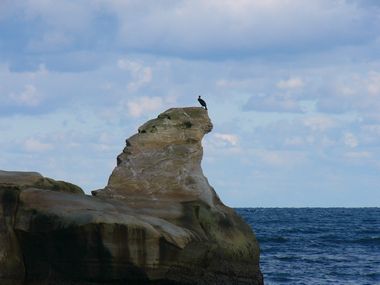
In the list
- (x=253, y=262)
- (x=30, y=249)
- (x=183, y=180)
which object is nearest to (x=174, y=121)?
(x=183, y=180)

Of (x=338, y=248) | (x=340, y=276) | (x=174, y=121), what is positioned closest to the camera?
(x=174, y=121)

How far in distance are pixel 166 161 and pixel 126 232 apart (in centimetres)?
591

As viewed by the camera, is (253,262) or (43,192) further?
(253,262)

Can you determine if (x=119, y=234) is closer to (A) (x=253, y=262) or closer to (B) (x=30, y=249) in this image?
(B) (x=30, y=249)

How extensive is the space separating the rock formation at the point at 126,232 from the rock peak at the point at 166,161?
4 centimetres

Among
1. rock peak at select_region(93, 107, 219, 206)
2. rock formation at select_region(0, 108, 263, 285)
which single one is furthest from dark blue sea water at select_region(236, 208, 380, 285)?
rock formation at select_region(0, 108, 263, 285)

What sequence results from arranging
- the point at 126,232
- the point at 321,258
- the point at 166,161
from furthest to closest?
the point at 321,258
the point at 166,161
the point at 126,232

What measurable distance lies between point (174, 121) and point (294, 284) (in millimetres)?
9540

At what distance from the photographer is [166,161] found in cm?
3027

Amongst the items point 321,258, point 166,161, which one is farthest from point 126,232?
point 321,258

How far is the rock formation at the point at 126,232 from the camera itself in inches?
979

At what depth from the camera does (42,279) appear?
2572cm

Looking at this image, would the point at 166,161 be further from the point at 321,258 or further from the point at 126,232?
the point at 321,258

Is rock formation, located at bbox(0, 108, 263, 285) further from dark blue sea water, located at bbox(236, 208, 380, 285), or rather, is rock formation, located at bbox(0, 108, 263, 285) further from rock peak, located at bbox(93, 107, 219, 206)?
dark blue sea water, located at bbox(236, 208, 380, 285)
